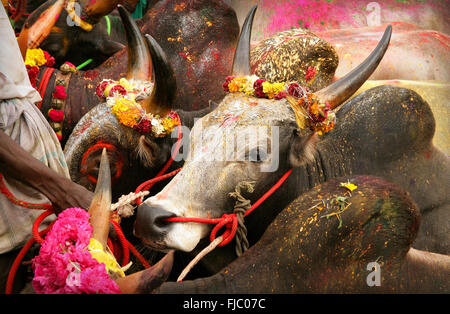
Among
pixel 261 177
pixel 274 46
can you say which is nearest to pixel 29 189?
pixel 261 177

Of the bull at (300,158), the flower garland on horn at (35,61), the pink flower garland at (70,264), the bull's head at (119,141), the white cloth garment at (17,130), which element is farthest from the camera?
the flower garland on horn at (35,61)

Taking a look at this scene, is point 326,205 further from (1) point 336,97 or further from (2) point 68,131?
(2) point 68,131

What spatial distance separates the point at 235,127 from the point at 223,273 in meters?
0.62

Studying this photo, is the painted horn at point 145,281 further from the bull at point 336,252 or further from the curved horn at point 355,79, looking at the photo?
the curved horn at point 355,79

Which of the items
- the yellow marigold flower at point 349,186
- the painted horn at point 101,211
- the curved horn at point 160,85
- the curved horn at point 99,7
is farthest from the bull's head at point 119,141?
the yellow marigold flower at point 349,186

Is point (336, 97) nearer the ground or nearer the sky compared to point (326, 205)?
nearer the sky

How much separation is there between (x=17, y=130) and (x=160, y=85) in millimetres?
729

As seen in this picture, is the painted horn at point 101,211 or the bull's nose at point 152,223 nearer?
the painted horn at point 101,211

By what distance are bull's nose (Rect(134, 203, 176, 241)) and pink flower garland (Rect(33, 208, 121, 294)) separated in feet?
0.87

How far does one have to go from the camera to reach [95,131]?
88.8 inches

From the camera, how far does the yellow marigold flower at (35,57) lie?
8.52 ft

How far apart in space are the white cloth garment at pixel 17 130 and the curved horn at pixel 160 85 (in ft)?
1.82

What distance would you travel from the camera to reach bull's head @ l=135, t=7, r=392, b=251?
1.69 m

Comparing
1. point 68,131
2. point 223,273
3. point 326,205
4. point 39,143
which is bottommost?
point 68,131
